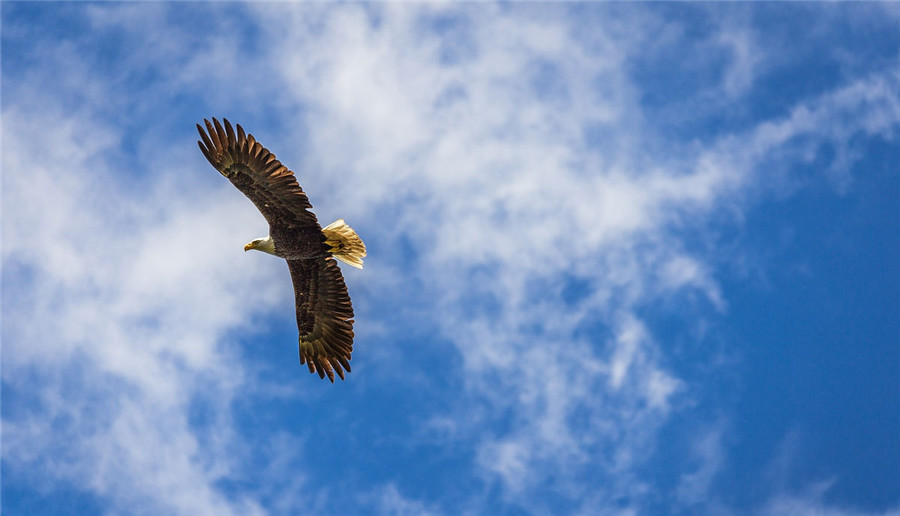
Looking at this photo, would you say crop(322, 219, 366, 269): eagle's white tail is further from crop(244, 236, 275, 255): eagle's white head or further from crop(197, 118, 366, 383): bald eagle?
crop(244, 236, 275, 255): eagle's white head

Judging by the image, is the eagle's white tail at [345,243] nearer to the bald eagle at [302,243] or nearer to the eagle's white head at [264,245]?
the bald eagle at [302,243]

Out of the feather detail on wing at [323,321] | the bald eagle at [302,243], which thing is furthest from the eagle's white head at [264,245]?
the feather detail on wing at [323,321]

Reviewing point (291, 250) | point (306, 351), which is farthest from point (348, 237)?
point (306, 351)

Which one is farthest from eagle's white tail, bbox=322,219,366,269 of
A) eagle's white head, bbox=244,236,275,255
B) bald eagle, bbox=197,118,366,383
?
eagle's white head, bbox=244,236,275,255

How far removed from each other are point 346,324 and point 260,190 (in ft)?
10.6

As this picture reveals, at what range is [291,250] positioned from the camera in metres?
Result: 16.8

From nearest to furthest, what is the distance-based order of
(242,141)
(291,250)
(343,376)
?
(242,141) < (291,250) < (343,376)

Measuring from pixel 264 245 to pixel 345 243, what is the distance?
140 centimetres

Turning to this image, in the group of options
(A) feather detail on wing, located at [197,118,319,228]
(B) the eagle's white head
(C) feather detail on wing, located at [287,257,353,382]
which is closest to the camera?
(A) feather detail on wing, located at [197,118,319,228]

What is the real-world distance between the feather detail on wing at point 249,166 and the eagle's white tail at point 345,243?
1.00m

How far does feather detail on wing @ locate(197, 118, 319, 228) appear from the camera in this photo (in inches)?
615

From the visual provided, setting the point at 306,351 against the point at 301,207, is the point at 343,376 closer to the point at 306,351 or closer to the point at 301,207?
the point at 306,351

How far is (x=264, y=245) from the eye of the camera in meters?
16.8

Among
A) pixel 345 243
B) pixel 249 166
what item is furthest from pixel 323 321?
pixel 249 166
